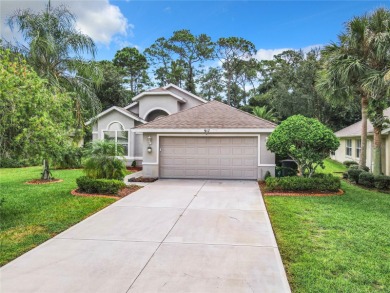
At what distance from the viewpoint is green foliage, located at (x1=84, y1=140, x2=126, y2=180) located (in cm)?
1098

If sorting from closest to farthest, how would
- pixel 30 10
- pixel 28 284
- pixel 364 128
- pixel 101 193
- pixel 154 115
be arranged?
pixel 28 284 < pixel 101 193 < pixel 30 10 < pixel 364 128 < pixel 154 115

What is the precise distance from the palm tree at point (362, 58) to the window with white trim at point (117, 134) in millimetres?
12011

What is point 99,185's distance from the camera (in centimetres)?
990

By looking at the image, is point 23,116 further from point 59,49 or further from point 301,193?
point 301,193

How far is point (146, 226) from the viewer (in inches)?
257

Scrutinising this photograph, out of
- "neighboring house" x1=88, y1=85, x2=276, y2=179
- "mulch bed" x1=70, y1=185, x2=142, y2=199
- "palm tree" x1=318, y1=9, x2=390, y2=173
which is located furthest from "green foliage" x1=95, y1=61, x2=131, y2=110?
"palm tree" x1=318, y1=9, x2=390, y2=173

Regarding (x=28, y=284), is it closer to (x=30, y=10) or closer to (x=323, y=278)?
(x=323, y=278)

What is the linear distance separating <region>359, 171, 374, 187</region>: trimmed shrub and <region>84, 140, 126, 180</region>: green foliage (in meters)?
9.70

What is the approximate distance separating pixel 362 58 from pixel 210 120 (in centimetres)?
694

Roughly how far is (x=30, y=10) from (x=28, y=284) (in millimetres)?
12868

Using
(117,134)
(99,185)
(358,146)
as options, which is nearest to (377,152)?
(358,146)

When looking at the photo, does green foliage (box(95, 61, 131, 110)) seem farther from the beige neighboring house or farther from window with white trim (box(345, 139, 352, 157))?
window with white trim (box(345, 139, 352, 157))

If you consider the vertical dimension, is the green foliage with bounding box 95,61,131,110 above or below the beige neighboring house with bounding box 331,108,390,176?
above

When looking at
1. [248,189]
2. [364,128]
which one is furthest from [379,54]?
[248,189]
